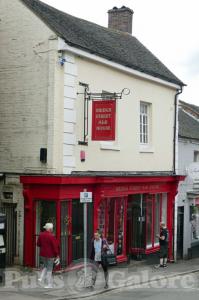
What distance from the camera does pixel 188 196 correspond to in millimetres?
26016

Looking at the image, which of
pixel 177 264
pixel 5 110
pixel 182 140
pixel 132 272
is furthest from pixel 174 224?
pixel 5 110

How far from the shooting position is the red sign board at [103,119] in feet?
56.2

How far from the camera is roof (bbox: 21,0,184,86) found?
18000 mm

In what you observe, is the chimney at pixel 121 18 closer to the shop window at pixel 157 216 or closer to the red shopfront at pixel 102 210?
the red shopfront at pixel 102 210

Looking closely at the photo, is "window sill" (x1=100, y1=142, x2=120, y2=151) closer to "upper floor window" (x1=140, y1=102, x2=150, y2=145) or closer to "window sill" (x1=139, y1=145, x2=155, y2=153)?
"window sill" (x1=139, y1=145, x2=155, y2=153)

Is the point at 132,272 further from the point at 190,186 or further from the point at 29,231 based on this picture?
the point at 190,186

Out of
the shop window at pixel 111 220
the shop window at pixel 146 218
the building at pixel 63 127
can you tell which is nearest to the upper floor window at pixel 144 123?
the building at pixel 63 127

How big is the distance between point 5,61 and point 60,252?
630 cm

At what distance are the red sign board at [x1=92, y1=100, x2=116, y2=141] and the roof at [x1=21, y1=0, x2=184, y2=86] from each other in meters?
1.92

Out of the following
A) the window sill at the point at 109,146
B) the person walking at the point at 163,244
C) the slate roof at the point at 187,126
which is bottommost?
the person walking at the point at 163,244

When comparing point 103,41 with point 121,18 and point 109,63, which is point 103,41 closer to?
point 109,63

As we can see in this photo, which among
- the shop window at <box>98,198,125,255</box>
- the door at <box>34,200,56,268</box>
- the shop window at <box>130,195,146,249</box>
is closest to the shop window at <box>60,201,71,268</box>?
the door at <box>34,200,56,268</box>

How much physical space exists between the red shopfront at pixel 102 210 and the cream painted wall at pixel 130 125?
647 millimetres

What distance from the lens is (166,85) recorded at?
23.0 metres
